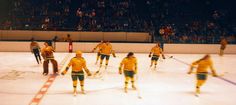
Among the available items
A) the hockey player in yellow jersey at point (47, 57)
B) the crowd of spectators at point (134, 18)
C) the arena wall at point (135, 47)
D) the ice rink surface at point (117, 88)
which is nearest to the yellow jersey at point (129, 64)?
the ice rink surface at point (117, 88)

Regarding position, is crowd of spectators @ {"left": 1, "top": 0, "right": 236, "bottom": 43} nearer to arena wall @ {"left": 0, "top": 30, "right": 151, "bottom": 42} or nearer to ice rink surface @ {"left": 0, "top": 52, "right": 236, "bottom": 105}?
arena wall @ {"left": 0, "top": 30, "right": 151, "bottom": 42}

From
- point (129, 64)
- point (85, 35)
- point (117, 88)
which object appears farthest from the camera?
point (85, 35)

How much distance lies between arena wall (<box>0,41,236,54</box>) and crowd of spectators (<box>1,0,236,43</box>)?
1.93 feet

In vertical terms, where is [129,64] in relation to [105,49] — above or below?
below

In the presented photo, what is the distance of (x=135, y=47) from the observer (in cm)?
3003

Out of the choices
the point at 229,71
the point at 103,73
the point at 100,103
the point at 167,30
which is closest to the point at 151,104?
the point at 100,103

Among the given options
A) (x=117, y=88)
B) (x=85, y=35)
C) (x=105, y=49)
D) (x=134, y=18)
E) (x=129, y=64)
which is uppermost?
(x=134, y=18)

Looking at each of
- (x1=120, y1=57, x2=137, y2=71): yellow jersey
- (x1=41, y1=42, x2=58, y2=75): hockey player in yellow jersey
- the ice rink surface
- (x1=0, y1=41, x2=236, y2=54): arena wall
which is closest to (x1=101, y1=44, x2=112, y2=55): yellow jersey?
the ice rink surface

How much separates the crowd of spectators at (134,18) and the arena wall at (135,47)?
587 millimetres

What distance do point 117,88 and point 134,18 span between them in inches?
769

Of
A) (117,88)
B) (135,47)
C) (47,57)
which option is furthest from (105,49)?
(135,47)

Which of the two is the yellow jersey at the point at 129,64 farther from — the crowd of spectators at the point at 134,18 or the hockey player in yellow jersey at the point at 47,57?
the crowd of spectators at the point at 134,18

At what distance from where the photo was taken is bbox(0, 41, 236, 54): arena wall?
28672mm

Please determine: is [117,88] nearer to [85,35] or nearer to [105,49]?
[105,49]
